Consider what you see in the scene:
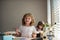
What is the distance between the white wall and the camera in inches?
46.5

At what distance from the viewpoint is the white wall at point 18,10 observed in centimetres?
118

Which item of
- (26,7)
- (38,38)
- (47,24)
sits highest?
(26,7)

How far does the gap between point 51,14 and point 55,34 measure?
189 millimetres

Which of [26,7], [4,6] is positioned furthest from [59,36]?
[4,6]

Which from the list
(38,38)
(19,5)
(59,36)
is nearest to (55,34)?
(59,36)

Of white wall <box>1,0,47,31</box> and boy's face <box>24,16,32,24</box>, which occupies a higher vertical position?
→ white wall <box>1,0,47,31</box>

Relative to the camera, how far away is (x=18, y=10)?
1198 millimetres

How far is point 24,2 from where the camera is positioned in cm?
120

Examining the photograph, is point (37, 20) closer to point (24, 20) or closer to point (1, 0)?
point (24, 20)

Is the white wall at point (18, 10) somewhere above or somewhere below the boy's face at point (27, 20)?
above

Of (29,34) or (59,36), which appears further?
(59,36)

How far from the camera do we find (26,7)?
Answer: 1.20 m

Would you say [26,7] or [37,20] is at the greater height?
[26,7]

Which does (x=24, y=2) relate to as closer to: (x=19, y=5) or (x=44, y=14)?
(x=19, y=5)
